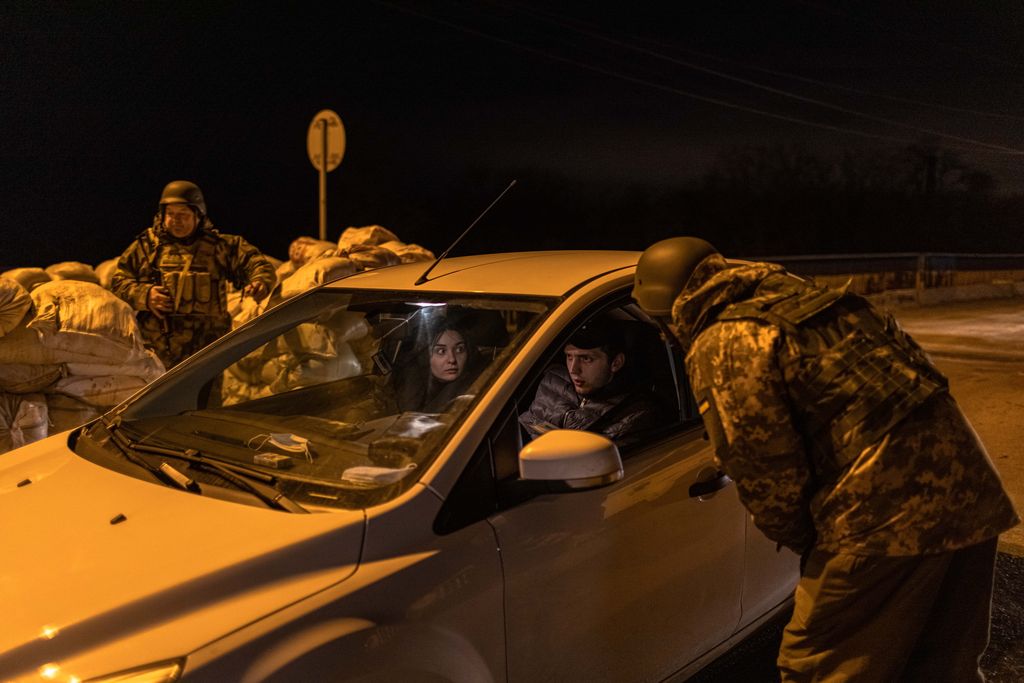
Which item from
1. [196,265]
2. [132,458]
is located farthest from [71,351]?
[132,458]

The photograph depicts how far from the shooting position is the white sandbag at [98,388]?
4723 mm

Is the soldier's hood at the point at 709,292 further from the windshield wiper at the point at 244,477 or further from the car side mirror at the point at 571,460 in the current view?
the windshield wiper at the point at 244,477

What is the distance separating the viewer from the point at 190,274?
540 centimetres

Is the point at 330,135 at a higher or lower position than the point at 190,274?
higher

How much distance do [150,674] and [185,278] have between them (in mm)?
4055

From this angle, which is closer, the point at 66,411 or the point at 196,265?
the point at 66,411

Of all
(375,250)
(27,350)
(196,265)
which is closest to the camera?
(27,350)

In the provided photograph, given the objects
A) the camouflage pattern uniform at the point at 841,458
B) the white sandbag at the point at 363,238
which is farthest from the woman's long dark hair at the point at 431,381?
the white sandbag at the point at 363,238

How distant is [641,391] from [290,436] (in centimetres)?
127

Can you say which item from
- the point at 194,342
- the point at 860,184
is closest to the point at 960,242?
the point at 860,184

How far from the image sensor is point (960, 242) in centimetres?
5634

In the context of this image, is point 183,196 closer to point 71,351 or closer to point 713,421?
point 71,351

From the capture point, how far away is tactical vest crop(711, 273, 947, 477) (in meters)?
2.11

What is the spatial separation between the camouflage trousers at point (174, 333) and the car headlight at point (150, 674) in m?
4.20
